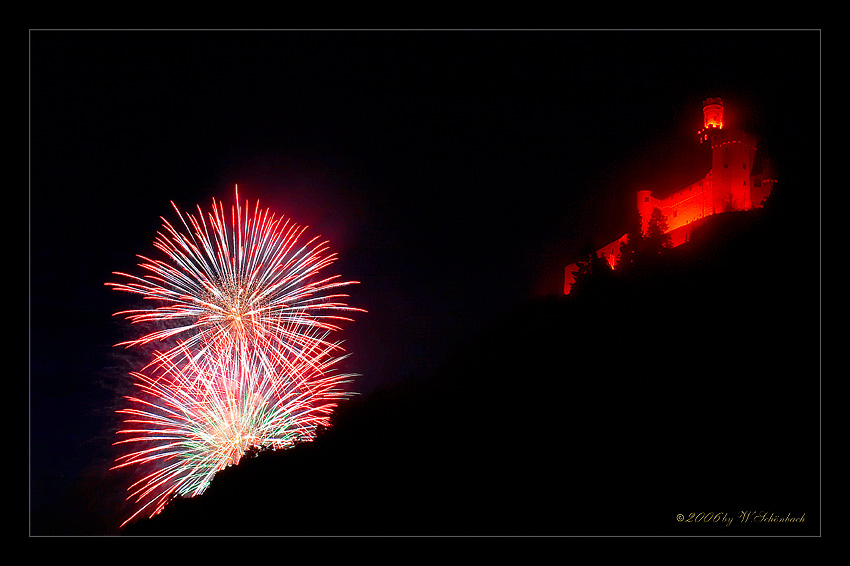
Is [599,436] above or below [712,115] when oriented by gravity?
below

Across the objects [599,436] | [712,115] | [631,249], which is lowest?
[599,436]

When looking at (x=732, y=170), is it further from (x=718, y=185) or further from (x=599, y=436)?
(x=599, y=436)

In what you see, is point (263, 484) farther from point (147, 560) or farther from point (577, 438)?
point (577, 438)

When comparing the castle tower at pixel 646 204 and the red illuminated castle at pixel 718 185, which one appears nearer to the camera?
the red illuminated castle at pixel 718 185

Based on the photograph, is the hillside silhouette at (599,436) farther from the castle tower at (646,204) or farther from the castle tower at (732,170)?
the castle tower at (646,204)

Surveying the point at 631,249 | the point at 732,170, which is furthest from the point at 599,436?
the point at 732,170

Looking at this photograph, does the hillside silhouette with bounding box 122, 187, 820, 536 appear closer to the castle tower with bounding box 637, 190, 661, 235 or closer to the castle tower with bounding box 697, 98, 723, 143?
the castle tower with bounding box 637, 190, 661, 235

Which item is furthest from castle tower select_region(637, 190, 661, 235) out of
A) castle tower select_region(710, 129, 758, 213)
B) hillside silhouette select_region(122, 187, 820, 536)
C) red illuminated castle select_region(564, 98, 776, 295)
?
hillside silhouette select_region(122, 187, 820, 536)

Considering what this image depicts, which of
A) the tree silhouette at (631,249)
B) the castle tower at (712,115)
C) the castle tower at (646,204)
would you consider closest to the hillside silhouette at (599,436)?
the tree silhouette at (631,249)
